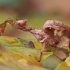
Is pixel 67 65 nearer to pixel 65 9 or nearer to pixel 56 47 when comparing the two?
pixel 56 47

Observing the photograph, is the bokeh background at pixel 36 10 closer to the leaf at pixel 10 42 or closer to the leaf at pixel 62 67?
the leaf at pixel 10 42

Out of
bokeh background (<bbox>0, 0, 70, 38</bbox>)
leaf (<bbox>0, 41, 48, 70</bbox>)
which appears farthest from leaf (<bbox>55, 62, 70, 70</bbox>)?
bokeh background (<bbox>0, 0, 70, 38</bbox>)

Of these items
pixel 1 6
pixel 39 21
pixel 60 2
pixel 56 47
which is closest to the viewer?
pixel 56 47

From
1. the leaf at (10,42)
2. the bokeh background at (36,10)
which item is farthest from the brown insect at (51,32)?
the bokeh background at (36,10)

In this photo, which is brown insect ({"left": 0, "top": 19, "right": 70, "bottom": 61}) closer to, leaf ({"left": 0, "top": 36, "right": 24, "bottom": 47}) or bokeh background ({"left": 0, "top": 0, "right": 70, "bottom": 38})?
leaf ({"left": 0, "top": 36, "right": 24, "bottom": 47})

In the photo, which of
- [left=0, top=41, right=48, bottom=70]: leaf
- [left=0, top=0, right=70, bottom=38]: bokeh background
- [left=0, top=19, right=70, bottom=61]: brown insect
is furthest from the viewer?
[left=0, top=0, right=70, bottom=38]: bokeh background

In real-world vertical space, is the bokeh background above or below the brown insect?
above

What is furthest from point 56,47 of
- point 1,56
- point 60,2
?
point 60,2

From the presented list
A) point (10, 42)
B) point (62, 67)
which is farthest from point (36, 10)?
point (62, 67)
